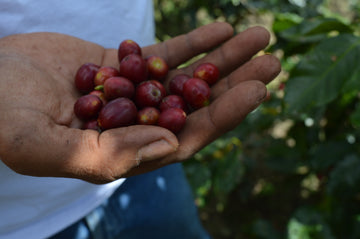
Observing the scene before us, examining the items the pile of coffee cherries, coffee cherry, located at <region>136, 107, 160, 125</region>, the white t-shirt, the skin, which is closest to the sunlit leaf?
the skin

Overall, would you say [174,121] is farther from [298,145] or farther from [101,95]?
[298,145]

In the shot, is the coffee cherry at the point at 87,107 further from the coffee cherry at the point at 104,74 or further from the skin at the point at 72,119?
the coffee cherry at the point at 104,74

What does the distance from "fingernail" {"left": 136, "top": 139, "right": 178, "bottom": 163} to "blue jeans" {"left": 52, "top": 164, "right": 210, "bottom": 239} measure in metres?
0.81

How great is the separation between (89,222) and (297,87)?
1.45 meters

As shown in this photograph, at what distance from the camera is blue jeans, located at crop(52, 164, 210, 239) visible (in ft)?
6.50

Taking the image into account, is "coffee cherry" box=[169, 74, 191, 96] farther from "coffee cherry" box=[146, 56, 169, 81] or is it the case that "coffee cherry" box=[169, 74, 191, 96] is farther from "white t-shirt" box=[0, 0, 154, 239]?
"white t-shirt" box=[0, 0, 154, 239]

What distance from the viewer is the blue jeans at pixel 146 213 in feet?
6.50

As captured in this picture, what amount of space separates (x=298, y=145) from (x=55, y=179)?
Result: 1936mm

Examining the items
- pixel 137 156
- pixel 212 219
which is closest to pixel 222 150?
pixel 212 219

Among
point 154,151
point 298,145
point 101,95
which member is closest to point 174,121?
point 154,151

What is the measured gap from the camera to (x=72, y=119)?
1781 mm

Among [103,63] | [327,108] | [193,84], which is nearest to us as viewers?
[193,84]

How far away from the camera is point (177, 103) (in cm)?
206

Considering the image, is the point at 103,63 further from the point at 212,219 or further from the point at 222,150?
the point at 212,219
